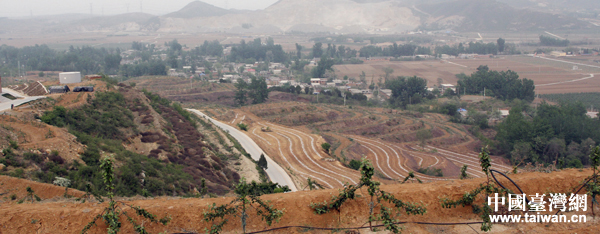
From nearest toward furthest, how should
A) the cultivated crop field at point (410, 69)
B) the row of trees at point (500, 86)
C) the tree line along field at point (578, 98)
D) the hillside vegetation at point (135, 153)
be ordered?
the hillside vegetation at point (135, 153), the tree line along field at point (578, 98), the row of trees at point (500, 86), the cultivated crop field at point (410, 69)

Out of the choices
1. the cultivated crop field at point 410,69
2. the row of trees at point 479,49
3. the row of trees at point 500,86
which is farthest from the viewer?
the row of trees at point 479,49

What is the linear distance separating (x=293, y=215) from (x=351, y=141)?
31814 mm

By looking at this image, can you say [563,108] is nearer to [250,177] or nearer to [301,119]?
[301,119]

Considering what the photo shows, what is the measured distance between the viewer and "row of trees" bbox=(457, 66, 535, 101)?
243 feet

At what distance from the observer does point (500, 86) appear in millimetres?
77062

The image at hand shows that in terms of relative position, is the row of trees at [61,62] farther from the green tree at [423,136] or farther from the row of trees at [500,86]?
the row of trees at [500,86]

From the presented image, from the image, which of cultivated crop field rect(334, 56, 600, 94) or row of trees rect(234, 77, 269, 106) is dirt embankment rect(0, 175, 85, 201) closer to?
row of trees rect(234, 77, 269, 106)

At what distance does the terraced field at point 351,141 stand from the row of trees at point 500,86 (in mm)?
22606

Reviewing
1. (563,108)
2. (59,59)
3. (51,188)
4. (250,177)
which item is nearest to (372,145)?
(250,177)

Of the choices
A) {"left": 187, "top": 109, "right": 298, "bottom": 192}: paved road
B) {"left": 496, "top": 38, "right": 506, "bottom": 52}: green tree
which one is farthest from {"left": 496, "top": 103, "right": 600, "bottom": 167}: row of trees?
{"left": 496, "top": 38, "right": 506, "bottom": 52}: green tree

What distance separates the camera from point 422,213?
10.3m

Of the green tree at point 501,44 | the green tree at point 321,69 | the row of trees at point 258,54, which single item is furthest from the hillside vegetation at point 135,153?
the green tree at point 501,44

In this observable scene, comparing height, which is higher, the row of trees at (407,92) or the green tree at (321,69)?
the green tree at (321,69)

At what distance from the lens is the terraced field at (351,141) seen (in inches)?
1218
